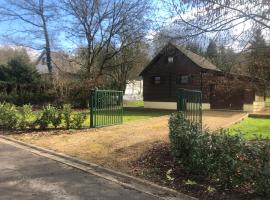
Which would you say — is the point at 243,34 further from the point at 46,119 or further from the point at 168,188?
the point at 46,119

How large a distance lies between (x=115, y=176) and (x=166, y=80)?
1050 inches

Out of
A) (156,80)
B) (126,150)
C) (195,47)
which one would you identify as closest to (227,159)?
(195,47)

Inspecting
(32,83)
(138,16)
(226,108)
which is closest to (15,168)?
(138,16)

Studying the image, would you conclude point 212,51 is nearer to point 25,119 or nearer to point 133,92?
point 25,119

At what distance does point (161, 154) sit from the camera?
1032 centimetres

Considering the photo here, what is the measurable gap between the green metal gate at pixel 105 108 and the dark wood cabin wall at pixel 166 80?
15.0 m

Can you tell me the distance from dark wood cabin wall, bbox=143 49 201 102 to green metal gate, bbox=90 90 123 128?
15.0m

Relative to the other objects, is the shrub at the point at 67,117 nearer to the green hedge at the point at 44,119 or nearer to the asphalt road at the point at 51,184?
the green hedge at the point at 44,119

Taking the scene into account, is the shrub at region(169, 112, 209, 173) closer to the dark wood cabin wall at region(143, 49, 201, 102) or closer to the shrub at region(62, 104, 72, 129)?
the shrub at region(62, 104, 72, 129)

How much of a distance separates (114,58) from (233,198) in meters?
32.0

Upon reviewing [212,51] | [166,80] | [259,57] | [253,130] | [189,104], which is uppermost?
[166,80]

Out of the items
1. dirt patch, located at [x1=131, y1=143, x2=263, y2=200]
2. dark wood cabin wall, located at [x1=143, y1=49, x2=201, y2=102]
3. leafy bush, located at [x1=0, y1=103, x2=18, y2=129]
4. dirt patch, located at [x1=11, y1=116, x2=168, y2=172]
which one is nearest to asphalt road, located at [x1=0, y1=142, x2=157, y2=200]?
dirt patch, located at [x1=131, y1=143, x2=263, y2=200]

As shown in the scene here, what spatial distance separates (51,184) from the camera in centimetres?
806

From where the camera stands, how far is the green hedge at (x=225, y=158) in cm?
678
